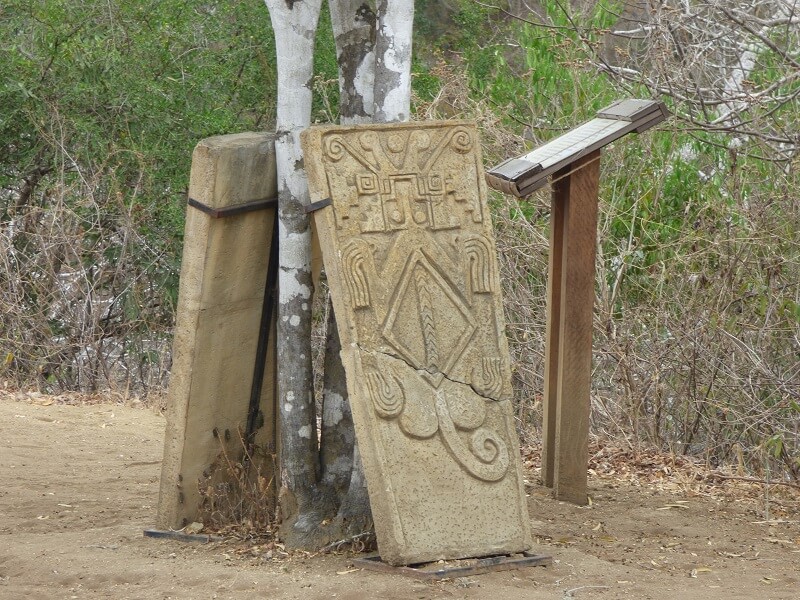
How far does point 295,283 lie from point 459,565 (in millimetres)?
1290

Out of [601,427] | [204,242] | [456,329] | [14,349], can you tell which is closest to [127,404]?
[14,349]

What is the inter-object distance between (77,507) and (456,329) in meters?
2.12

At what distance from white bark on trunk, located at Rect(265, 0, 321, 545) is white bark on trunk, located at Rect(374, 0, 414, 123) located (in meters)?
0.30

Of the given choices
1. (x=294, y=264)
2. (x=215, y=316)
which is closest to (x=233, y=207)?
(x=294, y=264)

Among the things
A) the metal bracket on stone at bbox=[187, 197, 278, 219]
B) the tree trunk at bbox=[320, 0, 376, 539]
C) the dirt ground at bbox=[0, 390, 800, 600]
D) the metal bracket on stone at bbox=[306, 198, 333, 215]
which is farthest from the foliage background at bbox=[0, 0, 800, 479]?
the metal bracket on stone at bbox=[306, 198, 333, 215]

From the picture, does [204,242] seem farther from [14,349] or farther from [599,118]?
[14,349]

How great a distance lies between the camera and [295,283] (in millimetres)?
4547

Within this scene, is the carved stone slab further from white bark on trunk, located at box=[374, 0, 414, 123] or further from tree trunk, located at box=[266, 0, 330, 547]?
tree trunk, located at box=[266, 0, 330, 547]

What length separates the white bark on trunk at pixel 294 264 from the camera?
4.47 m

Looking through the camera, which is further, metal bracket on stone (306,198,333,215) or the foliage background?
the foliage background

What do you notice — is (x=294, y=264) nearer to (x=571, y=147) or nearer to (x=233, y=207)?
(x=233, y=207)

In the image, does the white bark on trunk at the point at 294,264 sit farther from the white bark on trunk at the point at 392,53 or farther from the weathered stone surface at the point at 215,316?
the white bark on trunk at the point at 392,53

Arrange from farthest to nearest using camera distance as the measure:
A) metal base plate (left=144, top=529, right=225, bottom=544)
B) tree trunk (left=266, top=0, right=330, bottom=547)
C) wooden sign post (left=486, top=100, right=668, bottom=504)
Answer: wooden sign post (left=486, top=100, right=668, bottom=504), metal base plate (left=144, top=529, right=225, bottom=544), tree trunk (left=266, top=0, right=330, bottom=547)

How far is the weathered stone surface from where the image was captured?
4547 mm
